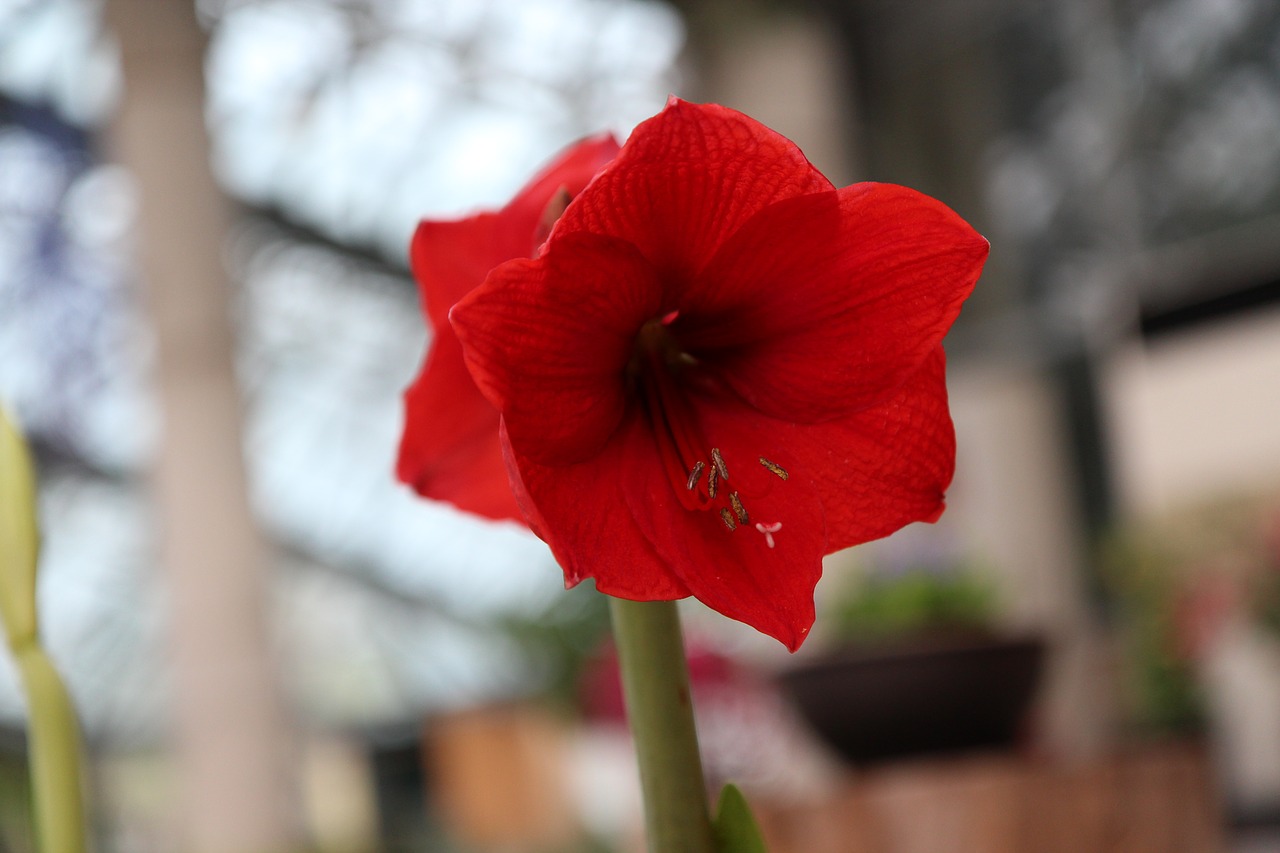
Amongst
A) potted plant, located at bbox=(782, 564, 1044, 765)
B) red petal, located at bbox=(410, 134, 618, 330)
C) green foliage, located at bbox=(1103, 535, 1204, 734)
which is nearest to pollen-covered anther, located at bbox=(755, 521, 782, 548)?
red petal, located at bbox=(410, 134, 618, 330)

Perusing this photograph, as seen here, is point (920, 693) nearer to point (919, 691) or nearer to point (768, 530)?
point (919, 691)

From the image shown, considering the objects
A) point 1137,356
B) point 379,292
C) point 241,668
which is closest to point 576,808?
point 241,668

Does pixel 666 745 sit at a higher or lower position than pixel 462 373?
lower

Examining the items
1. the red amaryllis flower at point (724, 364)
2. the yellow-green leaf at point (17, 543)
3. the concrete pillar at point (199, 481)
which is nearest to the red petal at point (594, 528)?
the red amaryllis flower at point (724, 364)

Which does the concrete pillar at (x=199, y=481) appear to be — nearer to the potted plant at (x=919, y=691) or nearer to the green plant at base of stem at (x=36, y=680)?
the potted plant at (x=919, y=691)

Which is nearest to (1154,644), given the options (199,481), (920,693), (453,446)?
(920,693)

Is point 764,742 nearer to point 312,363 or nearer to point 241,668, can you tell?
point 241,668

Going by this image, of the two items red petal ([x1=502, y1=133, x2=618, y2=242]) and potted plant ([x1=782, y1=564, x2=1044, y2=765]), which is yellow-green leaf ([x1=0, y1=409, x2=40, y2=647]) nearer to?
red petal ([x1=502, y1=133, x2=618, y2=242])
